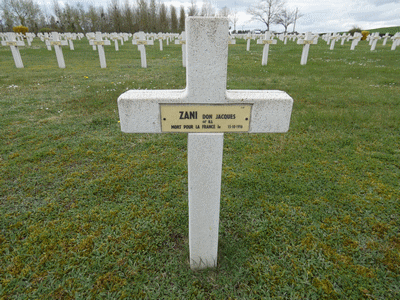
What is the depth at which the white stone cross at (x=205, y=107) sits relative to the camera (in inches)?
50.4

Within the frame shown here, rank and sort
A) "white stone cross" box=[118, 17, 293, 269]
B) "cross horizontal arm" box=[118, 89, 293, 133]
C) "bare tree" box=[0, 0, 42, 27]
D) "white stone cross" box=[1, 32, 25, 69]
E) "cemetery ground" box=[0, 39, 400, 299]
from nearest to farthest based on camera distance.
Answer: "white stone cross" box=[118, 17, 293, 269], "cross horizontal arm" box=[118, 89, 293, 133], "cemetery ground" box=[0, 39, 400, 299], "white stone cross" box=[1, 32, 25, 69], "bare tree" box=[0, 0, 42, 27]

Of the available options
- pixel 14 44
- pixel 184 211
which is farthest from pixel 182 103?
pixel 14 44

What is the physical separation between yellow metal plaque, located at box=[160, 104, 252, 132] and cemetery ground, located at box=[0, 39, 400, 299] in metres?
1.28

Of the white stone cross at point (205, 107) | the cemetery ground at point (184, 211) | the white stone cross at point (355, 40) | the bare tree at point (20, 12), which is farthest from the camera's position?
the bare tree at point (20, 12)

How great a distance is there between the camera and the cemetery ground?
188 centimetres

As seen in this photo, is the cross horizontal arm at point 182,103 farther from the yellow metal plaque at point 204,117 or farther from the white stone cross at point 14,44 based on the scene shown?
the white stone cross at point 14,44

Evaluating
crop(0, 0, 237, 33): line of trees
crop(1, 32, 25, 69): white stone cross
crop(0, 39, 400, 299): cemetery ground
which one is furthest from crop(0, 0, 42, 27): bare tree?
crop(0, 39, 400, 299): cemetery ground

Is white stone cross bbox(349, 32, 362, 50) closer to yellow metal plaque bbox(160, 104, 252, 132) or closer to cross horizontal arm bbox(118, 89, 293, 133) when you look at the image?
cross horizontal arm bbox(118, 89, 293, 133)

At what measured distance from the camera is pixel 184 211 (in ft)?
8.66

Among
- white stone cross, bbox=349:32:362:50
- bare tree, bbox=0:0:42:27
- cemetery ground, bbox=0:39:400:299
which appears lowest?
cemetery ground, bbox=0:39:400:299

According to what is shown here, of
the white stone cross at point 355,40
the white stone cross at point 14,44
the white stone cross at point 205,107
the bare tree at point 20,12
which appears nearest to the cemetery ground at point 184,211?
the white stone cross at point 205,107

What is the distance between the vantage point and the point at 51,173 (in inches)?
127

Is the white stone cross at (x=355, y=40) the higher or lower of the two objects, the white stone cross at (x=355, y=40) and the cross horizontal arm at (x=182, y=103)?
the higher

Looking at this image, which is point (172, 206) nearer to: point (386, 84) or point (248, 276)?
point (248, 276)
